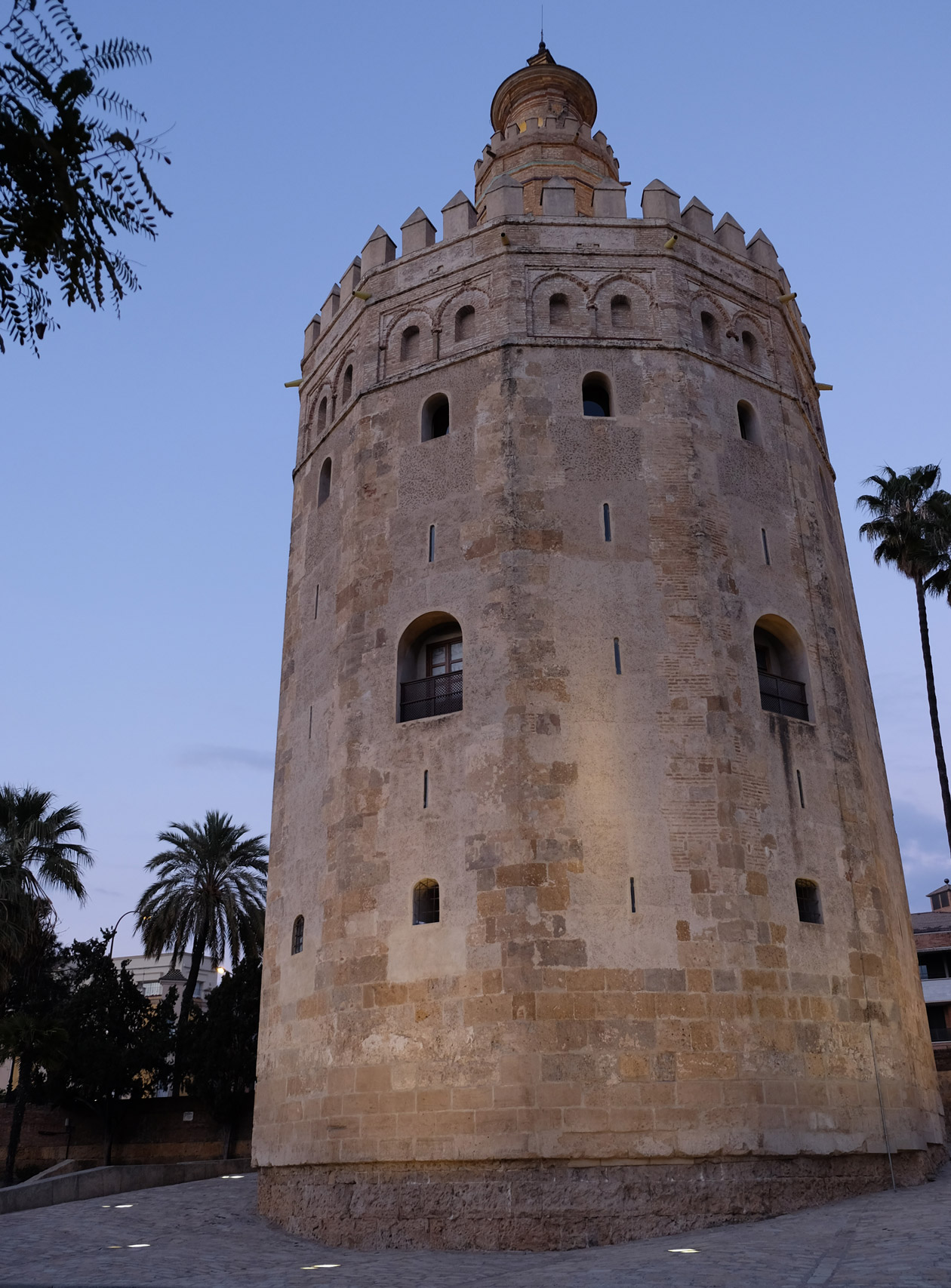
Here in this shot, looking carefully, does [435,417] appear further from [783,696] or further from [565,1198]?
[565,1198]

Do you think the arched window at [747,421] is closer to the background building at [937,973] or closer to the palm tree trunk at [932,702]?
the palm tree trunk at [932,702]

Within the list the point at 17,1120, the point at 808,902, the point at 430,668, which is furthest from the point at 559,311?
the point at 17,1120

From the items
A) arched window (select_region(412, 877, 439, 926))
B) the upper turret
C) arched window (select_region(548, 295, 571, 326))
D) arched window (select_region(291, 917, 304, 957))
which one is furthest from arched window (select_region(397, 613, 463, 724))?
the upper turret

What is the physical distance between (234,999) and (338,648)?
16.4 m

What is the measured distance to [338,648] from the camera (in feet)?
56.0

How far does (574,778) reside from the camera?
14.4 metres

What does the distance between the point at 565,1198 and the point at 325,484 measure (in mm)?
11922

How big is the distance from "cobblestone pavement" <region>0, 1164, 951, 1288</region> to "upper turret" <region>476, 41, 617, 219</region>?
18.6 metres

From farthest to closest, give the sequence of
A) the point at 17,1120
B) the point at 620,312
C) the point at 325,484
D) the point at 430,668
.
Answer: the point at 17,1120, the point at 325,484, the point at 620,312, the point at 430,668

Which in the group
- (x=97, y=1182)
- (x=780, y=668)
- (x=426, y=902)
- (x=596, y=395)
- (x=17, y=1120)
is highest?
(x=596, y=395)

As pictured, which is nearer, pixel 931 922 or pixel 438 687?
pixel 438 687

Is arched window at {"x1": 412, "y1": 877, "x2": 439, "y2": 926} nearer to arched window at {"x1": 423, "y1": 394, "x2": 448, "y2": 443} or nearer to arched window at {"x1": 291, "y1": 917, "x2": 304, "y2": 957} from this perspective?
→ arched window at {"x1": 291, "y1": 917, "x2": 304, "y2": 957}

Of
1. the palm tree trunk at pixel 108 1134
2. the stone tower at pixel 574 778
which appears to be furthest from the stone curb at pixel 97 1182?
the palm tree trunk at pixel 108 1134

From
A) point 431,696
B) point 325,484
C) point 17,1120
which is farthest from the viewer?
point 17,1120
